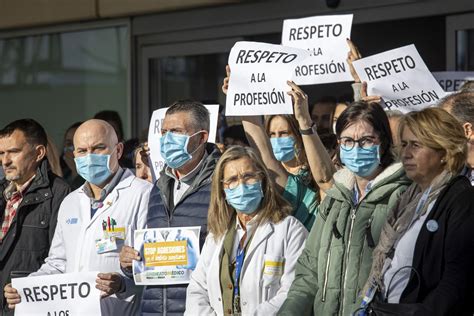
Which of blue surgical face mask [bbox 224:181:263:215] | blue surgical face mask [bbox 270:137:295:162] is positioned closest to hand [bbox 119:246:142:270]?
blue surgical face mask [bbox 224:181:263:215]

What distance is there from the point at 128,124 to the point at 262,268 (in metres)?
6.15

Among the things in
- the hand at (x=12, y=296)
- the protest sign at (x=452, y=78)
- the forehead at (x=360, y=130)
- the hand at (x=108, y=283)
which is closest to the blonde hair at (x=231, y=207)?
the forehead at (x=360, y=130)

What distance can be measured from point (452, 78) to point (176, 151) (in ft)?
6.98

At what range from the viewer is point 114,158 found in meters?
7.21

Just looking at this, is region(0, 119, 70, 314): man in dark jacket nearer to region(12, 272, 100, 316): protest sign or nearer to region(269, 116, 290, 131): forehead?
→ region(12, 272, 100, 316): protest sign

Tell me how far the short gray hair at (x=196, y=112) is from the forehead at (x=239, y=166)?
2.27ft

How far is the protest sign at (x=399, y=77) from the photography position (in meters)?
7.00

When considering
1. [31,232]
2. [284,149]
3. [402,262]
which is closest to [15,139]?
[31,232]

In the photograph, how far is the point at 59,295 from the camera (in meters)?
7.04

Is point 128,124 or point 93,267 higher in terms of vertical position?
point 128,124

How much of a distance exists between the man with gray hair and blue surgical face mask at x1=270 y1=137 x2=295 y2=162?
1.28 metres

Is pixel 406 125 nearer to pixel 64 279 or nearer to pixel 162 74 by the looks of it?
pixel 64 279

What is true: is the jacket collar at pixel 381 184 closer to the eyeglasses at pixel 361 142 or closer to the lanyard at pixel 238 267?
the eyeglasses at pixel 361 142

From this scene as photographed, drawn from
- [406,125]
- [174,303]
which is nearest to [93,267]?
[174,303]
